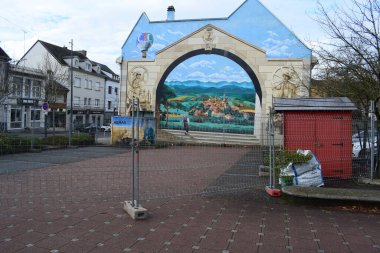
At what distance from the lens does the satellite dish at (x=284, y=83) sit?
28230 mm

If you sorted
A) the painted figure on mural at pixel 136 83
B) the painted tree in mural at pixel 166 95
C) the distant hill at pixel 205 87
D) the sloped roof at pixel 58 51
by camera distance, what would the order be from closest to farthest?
the painted figure on mural at pixel 136 83 → the distant hill at pixel 205 87 → the painted tree in mural at pixel 166 95 → the sloped roof at pixel 58 51

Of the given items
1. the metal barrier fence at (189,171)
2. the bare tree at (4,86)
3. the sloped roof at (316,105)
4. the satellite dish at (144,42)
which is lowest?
the metal barrier fence at (189,171)

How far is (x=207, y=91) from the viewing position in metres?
33.9

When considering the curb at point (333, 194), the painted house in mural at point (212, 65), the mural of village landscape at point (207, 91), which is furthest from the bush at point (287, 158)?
the mural of village landscape at point (207, 91)

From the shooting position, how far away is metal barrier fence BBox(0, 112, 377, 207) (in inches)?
365

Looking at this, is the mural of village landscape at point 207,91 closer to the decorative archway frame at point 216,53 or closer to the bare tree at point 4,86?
the decorative archway frame at point 216,53

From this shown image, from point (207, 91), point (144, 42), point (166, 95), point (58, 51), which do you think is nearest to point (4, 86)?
point (144, 42)

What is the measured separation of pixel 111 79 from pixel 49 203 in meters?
63.4

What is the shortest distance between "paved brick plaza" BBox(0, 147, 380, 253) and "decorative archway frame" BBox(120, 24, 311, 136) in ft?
61.6

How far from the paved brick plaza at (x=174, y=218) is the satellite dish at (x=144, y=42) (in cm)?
2235

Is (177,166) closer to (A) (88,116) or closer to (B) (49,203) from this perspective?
A: (B) (49,203)

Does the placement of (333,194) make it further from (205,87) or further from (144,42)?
(144,42)

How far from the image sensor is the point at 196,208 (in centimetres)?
761

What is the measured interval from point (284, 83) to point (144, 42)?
1231 centimetres
